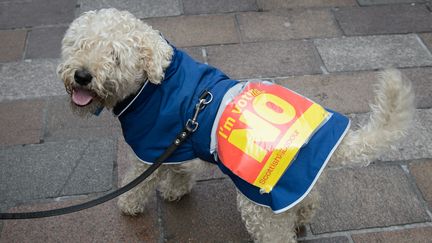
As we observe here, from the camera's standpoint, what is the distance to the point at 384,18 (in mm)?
5203

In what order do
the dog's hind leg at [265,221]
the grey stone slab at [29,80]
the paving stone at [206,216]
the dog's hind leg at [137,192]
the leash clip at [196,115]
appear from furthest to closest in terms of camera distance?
the grey stone slab at [29,80] → the paving stone at [206,216] → the dog's hind leg at [137,192] → the dog's hind leg at [265,221] → the leash clip at [196,115]

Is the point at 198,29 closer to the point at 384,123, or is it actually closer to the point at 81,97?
the point at 81,97

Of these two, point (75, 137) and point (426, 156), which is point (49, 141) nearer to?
point (75, 137)

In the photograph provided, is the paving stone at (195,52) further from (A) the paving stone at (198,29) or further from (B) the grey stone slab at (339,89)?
(B) the grey stone slab at (339,89)

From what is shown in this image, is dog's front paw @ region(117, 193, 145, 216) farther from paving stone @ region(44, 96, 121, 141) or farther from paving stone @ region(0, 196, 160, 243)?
paving stone @ region(44, 96, 121, 141)

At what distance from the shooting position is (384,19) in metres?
5.19

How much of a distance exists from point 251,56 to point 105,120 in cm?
164

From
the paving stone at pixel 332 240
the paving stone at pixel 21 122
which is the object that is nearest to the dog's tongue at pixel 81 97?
the paving stone at pixel 21 122

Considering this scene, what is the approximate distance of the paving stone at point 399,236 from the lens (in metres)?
3.15

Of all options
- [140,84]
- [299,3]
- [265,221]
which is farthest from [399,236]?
[299,3]

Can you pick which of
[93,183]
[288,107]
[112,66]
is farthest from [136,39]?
[93,183]

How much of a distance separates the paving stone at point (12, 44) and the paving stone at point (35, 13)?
151 millimetres

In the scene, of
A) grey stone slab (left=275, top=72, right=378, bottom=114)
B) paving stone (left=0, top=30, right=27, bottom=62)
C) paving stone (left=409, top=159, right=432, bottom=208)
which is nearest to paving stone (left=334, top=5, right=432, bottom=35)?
grey stone slab (left=275, top=72, right=378, bottom=114)

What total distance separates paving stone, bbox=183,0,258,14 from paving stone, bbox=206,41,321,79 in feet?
2.40
